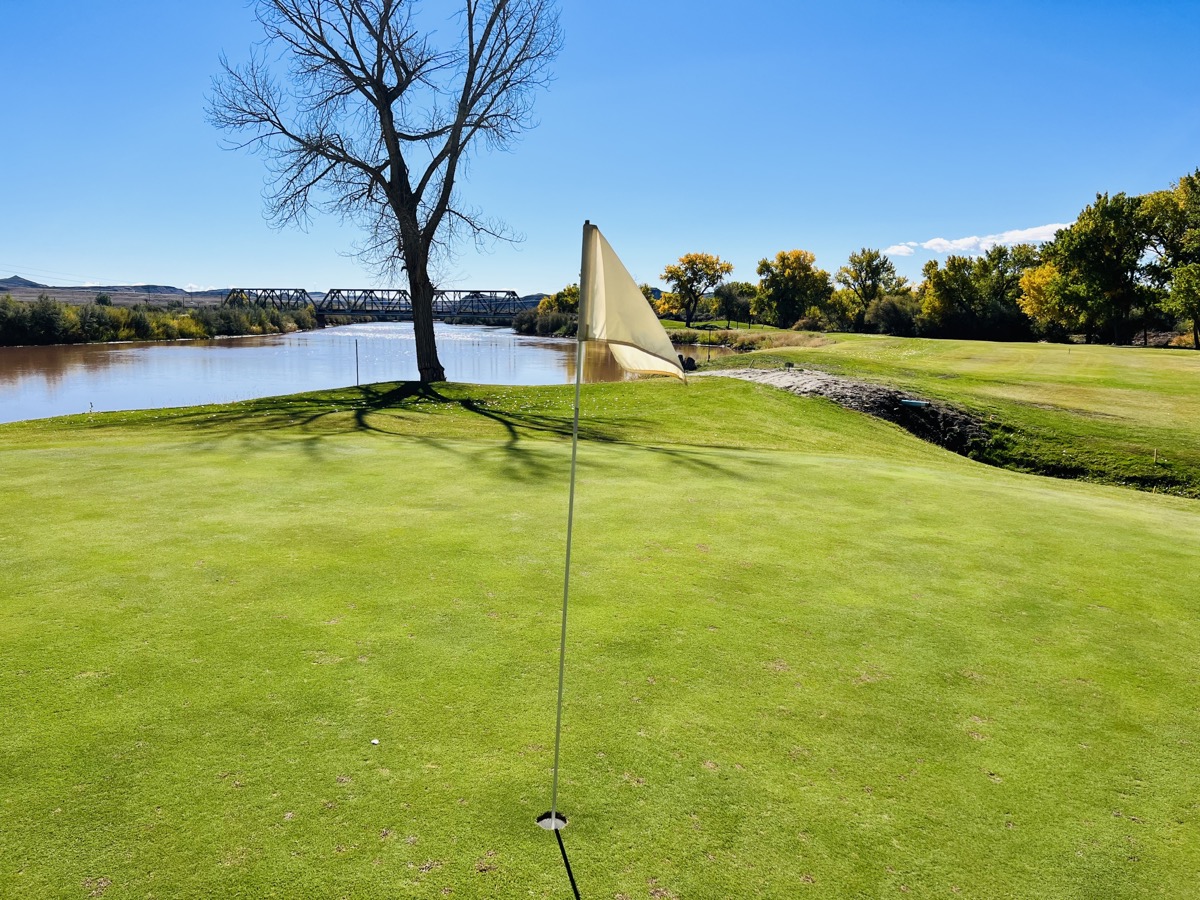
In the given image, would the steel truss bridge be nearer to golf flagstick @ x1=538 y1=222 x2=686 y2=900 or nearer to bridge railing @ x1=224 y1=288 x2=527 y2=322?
bridge railing @ x1=224 y1=288 x2=527 y2=322

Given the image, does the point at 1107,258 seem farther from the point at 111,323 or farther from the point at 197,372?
the point at 111,323

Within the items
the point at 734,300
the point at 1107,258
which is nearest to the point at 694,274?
the point at 734,300

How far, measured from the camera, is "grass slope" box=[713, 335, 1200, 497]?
1872cm

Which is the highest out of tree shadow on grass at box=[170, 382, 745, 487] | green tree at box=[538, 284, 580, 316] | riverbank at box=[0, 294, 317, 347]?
green tree at box=[538, 284, 580, 316]

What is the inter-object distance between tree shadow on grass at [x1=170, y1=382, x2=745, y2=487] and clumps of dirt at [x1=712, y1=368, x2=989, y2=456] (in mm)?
9159

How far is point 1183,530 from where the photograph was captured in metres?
9.12

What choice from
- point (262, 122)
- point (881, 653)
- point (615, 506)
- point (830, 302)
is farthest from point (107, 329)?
point (830, 302)

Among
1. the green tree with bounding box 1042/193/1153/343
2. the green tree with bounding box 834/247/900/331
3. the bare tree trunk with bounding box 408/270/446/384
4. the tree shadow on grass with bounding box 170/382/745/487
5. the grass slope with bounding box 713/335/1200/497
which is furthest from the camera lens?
the green tree with bounding box 834/247/900/331

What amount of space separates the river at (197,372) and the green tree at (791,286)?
129 feet

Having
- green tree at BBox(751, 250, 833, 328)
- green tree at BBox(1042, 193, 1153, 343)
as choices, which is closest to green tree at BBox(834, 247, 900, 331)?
green tree at BBox(751, 250, 833, 328)

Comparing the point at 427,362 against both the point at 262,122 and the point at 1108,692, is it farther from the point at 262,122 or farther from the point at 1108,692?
the point at 1108,692

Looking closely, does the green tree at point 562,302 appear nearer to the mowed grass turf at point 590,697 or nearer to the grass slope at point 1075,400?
the grass slope at point 1075,400

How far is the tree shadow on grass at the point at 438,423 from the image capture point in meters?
12.2

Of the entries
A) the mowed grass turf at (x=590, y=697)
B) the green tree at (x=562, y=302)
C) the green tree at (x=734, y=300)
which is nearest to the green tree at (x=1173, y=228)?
the mowed grass turf at (x=590, y=697)
